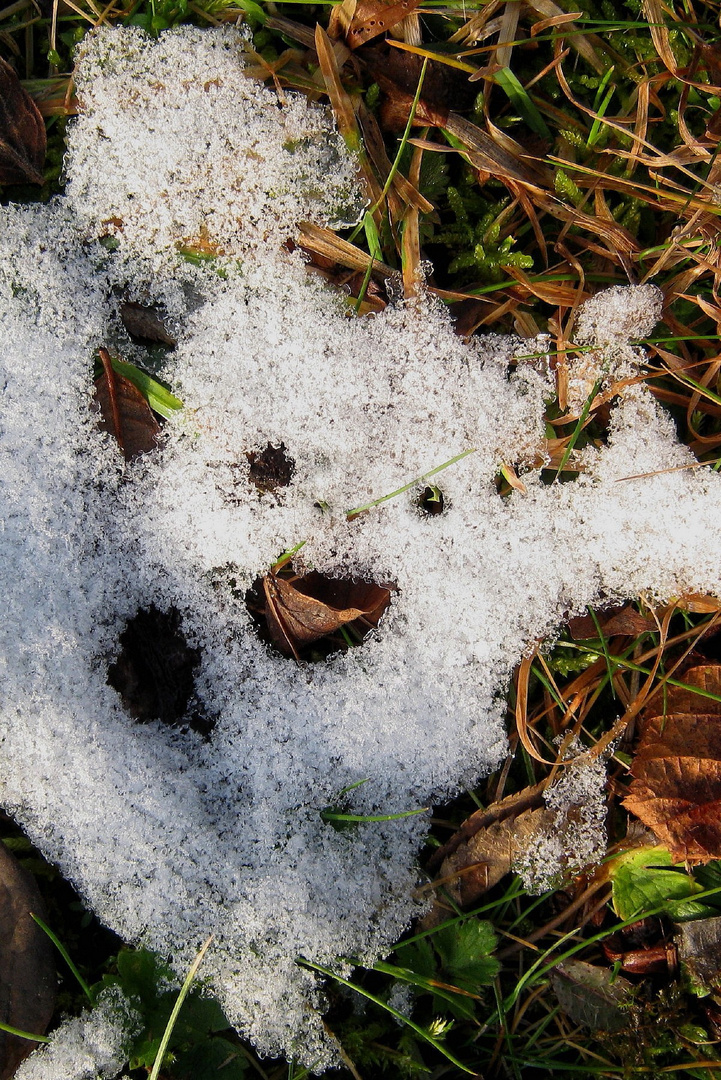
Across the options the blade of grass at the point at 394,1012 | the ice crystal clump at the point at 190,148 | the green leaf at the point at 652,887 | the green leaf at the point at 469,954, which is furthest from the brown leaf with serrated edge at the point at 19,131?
the green leaf at the point at 652,887

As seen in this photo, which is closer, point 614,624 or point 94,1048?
point 94,1048

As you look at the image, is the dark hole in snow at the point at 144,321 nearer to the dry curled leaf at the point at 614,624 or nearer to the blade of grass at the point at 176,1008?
the dry curled leaf at the point at 614,624

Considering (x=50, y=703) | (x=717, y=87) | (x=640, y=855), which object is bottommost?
(x=640, y=855)

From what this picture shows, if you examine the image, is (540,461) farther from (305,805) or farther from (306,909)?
(306,909)

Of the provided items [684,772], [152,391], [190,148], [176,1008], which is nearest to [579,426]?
[684,772]

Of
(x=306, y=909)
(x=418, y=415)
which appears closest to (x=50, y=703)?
(x=306, y=909)

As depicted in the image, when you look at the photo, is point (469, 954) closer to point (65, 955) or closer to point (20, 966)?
point (65, 955)

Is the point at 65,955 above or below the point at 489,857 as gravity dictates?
above
